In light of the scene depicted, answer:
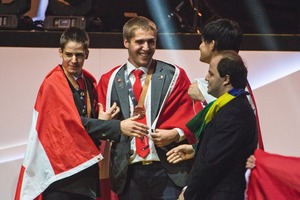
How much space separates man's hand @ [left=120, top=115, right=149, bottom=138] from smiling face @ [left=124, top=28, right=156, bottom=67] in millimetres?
294

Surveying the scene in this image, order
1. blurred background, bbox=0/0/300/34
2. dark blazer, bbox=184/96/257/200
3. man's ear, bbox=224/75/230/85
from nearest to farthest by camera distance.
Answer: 1. dark blazer, bbox=184/96/257/200
2. man's ear, bbox=224/75/230/85
3. blurred background, bbox=0/0/300/34

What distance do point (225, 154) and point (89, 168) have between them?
0.81 meters

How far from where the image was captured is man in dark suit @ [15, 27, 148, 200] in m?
3.18

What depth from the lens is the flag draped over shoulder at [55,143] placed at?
3.19 meters

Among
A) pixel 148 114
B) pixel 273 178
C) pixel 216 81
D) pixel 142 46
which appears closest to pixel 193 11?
pixel 142 46

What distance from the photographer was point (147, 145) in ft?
10.4

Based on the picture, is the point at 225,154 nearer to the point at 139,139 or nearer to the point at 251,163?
the point at 251,163

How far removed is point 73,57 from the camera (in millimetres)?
3254

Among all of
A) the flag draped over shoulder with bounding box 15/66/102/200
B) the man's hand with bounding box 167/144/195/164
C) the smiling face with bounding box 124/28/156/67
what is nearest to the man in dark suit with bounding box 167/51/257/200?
the man's hand with bounding box 167/144/195/164

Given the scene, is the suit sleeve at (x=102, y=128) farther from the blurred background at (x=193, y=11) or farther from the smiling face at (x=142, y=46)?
the blurred background at (x=193, y=11)

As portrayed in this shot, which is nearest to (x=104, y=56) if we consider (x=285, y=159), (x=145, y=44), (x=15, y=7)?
(x=15, y=7)

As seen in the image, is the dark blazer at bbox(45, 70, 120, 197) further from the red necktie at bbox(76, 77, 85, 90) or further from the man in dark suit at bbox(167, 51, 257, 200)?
the man in dark suit at bbox(167, 51, 257, 200)

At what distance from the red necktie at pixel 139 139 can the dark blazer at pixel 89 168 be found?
0.33ft

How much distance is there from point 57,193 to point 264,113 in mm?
1412
